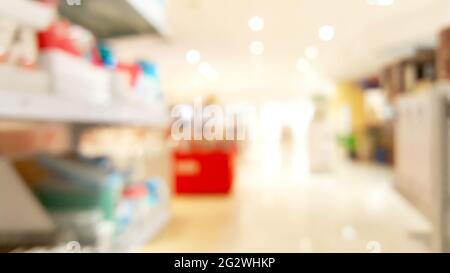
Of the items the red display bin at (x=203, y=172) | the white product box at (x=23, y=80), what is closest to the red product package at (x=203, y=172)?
the red display bin at (x=203, y=172)

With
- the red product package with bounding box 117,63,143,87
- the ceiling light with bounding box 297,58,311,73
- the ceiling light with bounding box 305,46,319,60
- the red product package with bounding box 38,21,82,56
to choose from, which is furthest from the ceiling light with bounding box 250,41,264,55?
the red product package with bounding box 38,21,82,56

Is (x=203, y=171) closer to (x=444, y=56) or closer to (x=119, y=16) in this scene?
(x=119, y=16)

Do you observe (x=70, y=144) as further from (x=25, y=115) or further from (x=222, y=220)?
(x=25, y=115)

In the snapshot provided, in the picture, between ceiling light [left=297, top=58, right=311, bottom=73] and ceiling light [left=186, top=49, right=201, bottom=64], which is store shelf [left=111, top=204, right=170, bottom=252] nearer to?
ceiling light [left=186, top=49, right=201, bottom=64]

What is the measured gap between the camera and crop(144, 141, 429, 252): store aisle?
1.21 metres

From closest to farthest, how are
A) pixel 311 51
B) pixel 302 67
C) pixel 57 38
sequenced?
pixel 57 38 < pixel 311 51 < pixel 302 67

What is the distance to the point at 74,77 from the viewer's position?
2.75 ft

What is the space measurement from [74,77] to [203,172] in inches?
80.3

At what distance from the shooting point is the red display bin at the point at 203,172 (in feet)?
9.11

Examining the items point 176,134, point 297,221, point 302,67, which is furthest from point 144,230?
point 302,67

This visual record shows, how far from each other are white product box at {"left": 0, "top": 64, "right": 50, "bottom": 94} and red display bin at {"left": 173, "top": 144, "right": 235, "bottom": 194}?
2103 mm

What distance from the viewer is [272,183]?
3133 millimetres

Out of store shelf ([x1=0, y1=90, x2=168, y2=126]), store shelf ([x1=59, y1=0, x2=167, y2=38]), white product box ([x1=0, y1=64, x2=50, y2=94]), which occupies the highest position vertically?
store shelf ([x1=59, y1=0, x2=167, y2=38])
